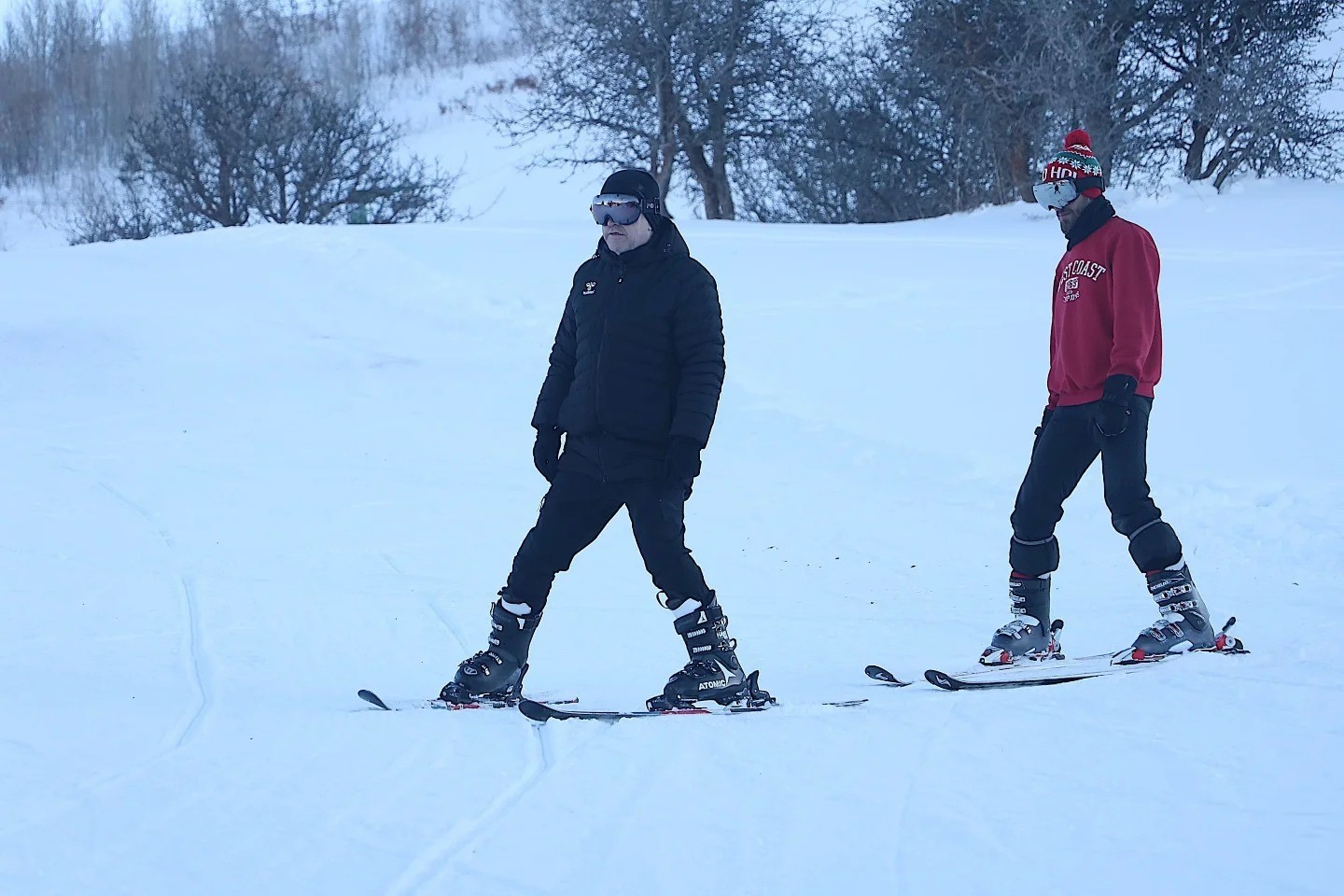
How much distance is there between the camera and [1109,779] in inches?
131

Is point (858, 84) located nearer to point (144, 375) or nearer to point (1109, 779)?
point (144, 375)

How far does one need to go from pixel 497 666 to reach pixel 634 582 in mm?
2301

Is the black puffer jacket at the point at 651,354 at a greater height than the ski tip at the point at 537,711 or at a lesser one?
greater

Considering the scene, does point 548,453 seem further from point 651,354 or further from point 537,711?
point 537,711

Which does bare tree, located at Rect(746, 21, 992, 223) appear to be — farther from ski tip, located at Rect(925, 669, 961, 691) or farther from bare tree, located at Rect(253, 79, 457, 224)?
ski tip, located at Rect(925, 669, 961, 691)

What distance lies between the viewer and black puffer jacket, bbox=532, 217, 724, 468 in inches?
154

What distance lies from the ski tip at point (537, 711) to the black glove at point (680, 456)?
2.67 ft

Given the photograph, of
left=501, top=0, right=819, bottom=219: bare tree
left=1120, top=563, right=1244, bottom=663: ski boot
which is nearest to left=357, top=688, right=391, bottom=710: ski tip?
left=1120, top=563, right=1244, bottom=663: ski boot

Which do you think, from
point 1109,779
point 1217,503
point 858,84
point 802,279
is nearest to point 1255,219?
point 802,279

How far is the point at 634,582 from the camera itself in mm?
6480

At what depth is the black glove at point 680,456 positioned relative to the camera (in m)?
3.87

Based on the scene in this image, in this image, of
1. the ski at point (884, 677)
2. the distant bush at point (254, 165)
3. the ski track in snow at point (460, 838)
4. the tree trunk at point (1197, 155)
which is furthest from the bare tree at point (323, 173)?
the ski track in snow at point (460, 838)

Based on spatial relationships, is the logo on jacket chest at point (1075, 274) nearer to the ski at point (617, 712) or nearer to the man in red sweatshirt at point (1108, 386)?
the man in red sweatshirt at point (1108, 386)

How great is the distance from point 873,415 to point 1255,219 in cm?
719
